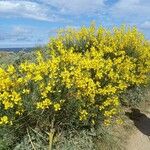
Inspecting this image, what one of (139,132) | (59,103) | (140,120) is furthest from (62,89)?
(140,120)

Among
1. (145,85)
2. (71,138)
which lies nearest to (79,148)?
(71,138)

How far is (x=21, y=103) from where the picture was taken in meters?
9.09

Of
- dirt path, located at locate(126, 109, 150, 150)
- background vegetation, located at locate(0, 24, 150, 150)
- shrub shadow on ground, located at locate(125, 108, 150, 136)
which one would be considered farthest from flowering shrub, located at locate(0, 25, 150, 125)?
shrub shadow on ground, located at locate(125, 108, 150, 136)

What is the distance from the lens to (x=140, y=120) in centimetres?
1421

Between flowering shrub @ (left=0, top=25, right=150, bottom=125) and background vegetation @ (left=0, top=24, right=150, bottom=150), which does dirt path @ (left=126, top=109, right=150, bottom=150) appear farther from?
flowering shrub @ (left=0, top=25, right=150, bottom=125)

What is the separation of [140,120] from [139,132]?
1.22m

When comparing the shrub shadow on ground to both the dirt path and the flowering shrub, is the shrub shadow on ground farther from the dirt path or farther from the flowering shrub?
the flowering shrub

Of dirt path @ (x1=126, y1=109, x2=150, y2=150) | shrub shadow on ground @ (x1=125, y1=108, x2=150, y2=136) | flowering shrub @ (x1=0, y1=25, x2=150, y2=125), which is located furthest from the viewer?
shrub shadow on ground @ (x1=125, y1=108, x2=150, y2=136)

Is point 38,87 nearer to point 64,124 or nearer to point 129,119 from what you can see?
point 64,124

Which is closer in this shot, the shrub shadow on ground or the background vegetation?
the background vegetation

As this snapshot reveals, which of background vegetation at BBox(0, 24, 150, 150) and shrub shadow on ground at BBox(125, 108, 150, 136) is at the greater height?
background vegetation at BBox(0, 24, 150, 150)

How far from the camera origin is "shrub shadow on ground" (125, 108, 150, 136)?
1332 centimetres

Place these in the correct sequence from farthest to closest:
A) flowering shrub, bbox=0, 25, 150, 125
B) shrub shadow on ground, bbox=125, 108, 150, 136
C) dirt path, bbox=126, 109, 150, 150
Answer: shrub shadow on ground, bbox=125, 108, 150, 136 < dirt path, bbox=126, 109, 150, 150 < flowering shrub, bbox=0, 25, 150, 125

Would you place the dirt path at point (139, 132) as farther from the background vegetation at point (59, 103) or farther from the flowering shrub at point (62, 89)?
the flowering shrub at point (62, 89)
